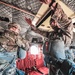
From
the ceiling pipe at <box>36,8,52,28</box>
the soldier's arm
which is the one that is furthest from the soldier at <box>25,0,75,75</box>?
the soldier's arm

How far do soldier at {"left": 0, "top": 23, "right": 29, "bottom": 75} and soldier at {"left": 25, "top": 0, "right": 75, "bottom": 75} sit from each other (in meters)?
0.28

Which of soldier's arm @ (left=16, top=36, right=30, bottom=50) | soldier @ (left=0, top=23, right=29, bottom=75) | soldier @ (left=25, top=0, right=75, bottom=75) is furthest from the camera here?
soldier @ (left=25, top=0, right=75, bottom=75)

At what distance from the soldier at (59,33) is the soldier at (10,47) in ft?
0.92

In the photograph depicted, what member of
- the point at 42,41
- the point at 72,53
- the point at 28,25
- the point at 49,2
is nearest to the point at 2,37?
the point at 28,25

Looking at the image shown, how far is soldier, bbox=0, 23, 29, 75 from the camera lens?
147cm

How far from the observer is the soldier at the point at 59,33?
1.70 meters

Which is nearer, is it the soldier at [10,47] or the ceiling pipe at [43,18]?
the soldier at [10,47]

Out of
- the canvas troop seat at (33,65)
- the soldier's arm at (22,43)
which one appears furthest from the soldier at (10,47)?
the canvas troop seat at (33,65)

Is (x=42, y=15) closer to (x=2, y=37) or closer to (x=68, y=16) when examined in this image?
(x=68, y=16)

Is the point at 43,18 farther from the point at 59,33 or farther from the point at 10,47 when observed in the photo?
the point at 10,47

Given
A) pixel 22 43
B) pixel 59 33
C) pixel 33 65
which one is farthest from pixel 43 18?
pixel 33 65

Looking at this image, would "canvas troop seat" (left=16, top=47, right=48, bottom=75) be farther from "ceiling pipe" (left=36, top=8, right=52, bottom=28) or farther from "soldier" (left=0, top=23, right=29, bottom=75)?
"ceiling pipe" (left=36, top=8, right=52, bottom=28)

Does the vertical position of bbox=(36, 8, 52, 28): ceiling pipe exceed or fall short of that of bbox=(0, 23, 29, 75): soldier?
it exceeds it

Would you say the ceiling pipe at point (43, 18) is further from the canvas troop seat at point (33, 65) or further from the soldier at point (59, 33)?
the canvas troop seat at point (33, 65)
